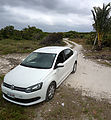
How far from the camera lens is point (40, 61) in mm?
3713

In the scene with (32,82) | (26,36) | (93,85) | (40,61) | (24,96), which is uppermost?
(26,36)

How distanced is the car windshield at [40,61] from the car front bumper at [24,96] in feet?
3.05

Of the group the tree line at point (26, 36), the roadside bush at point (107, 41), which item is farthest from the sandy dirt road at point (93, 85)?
the tree line at point (26, 36)

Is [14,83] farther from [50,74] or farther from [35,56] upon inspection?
[35,56]

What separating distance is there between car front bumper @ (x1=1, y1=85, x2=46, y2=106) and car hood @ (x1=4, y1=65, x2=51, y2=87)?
0.22m

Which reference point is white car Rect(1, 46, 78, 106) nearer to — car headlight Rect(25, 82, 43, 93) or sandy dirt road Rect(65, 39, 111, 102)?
car headlight Rect(25, 82, 43, 93)

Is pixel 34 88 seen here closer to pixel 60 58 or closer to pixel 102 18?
pixel 60 58

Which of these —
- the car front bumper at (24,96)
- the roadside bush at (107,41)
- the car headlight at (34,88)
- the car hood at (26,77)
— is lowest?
the car front bumper at (24,96)

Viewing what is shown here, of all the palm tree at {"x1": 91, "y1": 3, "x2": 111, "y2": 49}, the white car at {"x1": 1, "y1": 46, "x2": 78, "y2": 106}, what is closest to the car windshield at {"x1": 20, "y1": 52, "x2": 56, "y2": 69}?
the white car at {"x1": 1, "y1": 46, "x2": 78, "y2": 106}

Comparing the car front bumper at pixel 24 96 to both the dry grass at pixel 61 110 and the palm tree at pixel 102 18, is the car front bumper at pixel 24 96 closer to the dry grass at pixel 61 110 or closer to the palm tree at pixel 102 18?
the dry grass at pixel 61 110

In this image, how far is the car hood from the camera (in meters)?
2.74

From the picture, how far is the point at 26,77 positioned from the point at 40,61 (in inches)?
37.4

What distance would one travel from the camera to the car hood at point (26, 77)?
9.00ft

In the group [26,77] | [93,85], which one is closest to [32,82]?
[26,77]
